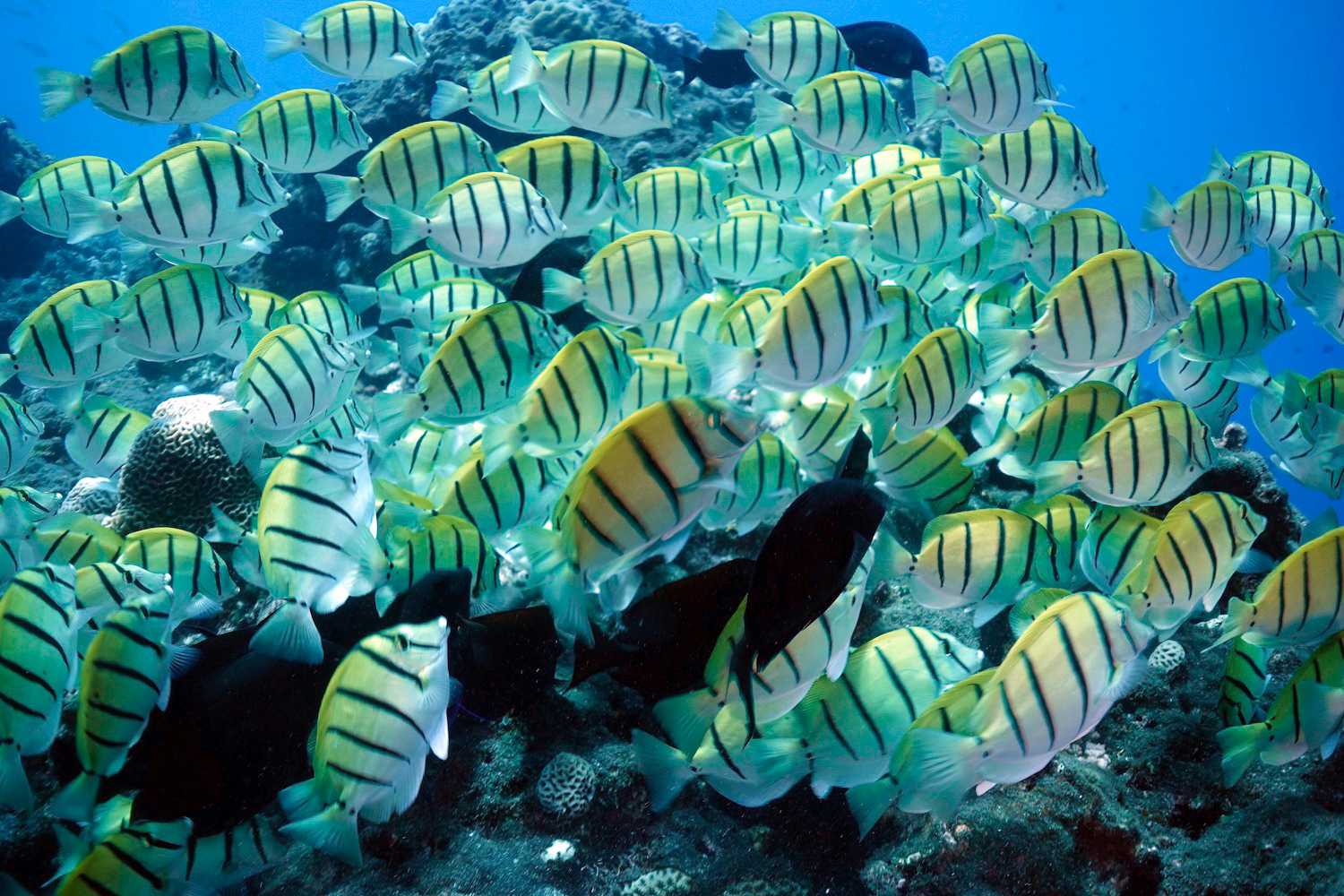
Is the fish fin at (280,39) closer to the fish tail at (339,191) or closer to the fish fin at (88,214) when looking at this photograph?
the fish tail at (339,191)

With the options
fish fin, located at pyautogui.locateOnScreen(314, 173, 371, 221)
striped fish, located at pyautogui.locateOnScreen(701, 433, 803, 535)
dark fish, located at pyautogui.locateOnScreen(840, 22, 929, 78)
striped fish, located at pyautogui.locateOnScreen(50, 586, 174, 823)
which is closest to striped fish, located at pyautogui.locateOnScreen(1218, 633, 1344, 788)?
striped fish, located at pyautogui.locateOnScreen(701, 433, 803, 535)

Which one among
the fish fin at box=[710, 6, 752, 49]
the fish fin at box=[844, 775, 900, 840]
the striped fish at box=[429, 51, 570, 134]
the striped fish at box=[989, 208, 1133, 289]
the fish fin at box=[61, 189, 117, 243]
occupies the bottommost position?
the fish fin at box=[844, 775, 900, 840]

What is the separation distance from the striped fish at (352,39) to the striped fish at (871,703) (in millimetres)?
4407

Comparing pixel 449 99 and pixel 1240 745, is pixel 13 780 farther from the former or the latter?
pixel 1240 745

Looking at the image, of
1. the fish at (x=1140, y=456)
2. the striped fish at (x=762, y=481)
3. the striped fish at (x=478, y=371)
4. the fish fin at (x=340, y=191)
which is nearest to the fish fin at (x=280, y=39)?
the fish fin at (x=340, y=191)

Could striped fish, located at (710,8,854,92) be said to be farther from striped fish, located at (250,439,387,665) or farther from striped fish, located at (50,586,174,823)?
striped fish, located at (50,586,174,823)

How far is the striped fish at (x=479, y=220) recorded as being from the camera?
9.80ft

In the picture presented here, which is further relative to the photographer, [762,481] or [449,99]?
[449,99]

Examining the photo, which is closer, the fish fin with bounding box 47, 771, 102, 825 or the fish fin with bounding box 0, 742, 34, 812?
the fish fin with bounding box 0, 742, 34, 812

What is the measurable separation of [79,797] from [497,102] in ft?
12.7

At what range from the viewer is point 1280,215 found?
4289 mm

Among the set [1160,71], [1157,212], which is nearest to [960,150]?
[1157,212]

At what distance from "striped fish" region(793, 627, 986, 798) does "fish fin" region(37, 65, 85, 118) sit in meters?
4.61

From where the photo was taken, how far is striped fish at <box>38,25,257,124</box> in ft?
11.1
